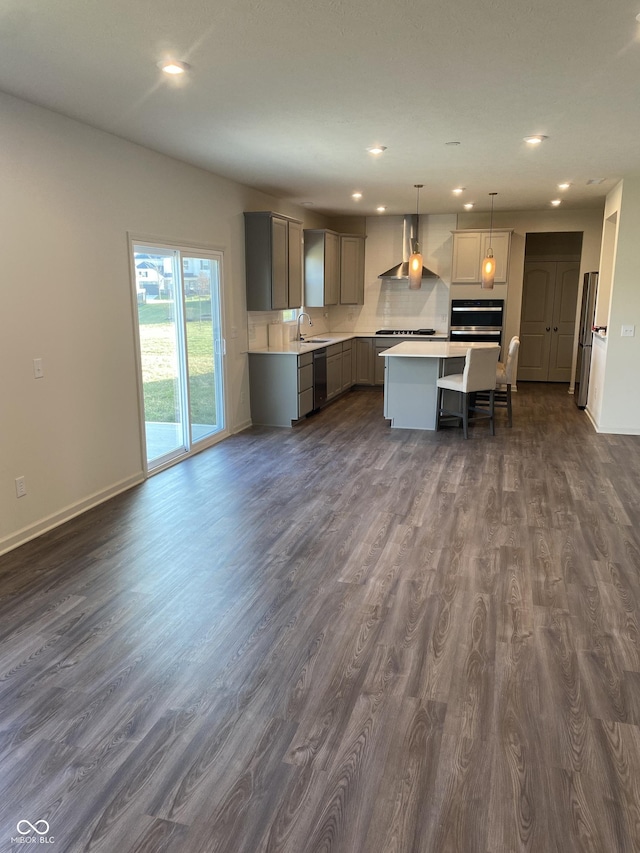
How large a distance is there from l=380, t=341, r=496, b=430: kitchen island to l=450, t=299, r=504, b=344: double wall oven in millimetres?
2367

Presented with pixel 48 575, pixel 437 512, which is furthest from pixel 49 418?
pixel 437 512

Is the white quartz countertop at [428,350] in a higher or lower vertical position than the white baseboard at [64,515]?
higher

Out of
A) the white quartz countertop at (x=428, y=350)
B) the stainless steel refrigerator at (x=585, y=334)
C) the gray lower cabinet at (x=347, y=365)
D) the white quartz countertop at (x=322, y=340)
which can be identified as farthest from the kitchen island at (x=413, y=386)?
the gray lower cabinet at (x=347, y=365)

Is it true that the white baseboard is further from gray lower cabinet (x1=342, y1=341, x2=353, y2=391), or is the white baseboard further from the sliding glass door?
gray lower cabinet (x1=342, y1=341, x2=353, y2=391)

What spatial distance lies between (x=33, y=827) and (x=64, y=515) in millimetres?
2676

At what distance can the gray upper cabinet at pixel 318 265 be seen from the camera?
28.2 ft

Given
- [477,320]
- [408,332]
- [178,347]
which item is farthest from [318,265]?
[178,347]

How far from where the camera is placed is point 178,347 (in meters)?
5.68

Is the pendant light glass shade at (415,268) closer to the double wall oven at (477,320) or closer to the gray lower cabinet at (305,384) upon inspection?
the gray lower cabinet at (305,384)

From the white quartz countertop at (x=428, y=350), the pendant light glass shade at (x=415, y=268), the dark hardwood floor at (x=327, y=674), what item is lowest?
the dark hardwood floor at (x=327, y=674)

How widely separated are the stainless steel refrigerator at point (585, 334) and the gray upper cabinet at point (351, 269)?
11.3 ft

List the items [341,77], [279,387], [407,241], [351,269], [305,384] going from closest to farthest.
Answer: [341,77] < [279,387] < [305,384] < [407,241] < [351,269]

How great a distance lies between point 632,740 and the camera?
6.96 feet

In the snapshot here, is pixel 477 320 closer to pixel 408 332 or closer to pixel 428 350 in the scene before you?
pixel 408 332
